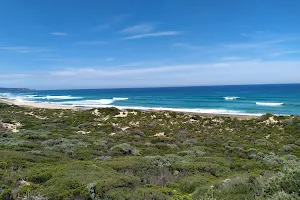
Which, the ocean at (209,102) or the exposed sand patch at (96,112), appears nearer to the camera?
the exposed sand patch at (96,112)

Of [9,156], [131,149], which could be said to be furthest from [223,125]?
[9,156]

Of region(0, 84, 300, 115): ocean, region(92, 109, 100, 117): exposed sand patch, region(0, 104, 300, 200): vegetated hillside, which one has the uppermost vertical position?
region(0, 104, 300, 200): vegetated hillside

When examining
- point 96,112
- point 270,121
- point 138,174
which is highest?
point 138,174

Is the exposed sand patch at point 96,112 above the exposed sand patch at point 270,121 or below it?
above

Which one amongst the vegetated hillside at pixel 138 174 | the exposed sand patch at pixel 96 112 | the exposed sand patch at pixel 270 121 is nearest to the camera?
the vegetated hillside at pixel 138 174

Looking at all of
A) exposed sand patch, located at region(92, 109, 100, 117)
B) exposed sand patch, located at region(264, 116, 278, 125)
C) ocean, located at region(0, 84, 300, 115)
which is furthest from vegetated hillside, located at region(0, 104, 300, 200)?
ocean, located at region(0, 84, 300, 115)

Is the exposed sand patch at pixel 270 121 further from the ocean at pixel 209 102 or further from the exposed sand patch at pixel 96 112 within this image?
the exposed sand patch at pixel 96 112

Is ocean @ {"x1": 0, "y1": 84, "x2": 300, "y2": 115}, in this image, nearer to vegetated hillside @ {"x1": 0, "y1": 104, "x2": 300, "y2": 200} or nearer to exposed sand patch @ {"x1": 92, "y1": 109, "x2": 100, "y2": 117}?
exposed sand patch @ {"x1": 92, "y1": 109, "x2": 100, "y2": 117}

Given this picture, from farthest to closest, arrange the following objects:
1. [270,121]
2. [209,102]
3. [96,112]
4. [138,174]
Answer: [209,102], [96,112], [270,121], [138,174]

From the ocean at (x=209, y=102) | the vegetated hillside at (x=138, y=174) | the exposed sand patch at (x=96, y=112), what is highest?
A: the vegetated hillside at (x=138, y=174)

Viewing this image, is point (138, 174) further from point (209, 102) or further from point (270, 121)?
point (209, 102)

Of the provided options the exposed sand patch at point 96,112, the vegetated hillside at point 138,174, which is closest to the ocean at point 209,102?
the exposed sand patch at point 96,112

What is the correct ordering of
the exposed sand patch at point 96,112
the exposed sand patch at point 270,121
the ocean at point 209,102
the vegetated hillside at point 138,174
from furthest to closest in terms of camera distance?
the ocean at point 209,102
the exposed sand patch at point 96,112
the exposed sand patch at point 270,121
the vegetated hillside at point 138,174

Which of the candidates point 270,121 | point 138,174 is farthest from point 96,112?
point 138,174
